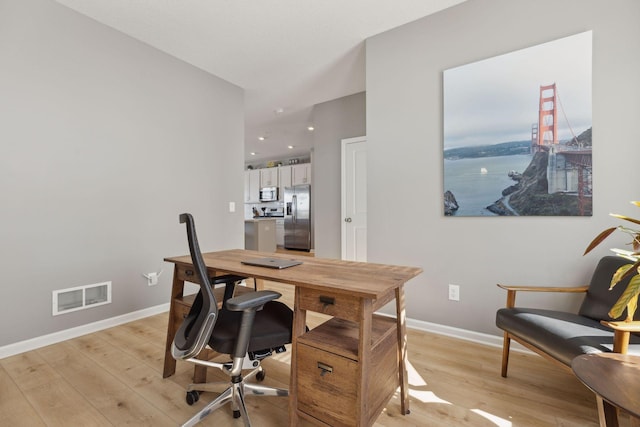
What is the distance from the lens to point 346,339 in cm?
130

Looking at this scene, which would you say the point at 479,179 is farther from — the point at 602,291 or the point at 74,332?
the point at 74,332

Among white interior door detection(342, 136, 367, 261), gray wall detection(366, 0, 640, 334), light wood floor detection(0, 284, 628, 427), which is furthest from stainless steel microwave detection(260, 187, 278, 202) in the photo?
light wood floor detection(0, 284, 628, 427)

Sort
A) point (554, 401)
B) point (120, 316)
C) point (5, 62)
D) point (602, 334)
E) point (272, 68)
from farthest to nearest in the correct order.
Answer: point (272, 68)
point (120, 316)
point (5, 62)
point (554, 401)
point (602, 334)

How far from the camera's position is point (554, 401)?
5.19 ft

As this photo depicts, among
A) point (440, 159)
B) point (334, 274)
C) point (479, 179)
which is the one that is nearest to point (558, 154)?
point (479, 179)

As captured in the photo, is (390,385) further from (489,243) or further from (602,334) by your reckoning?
(489,243)

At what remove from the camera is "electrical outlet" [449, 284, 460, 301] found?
2.40 meters

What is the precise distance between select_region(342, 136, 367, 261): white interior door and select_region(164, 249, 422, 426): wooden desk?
9.09 feet

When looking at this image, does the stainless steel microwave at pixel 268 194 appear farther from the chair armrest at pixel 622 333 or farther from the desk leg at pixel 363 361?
the chair armrest at pixel 622 333

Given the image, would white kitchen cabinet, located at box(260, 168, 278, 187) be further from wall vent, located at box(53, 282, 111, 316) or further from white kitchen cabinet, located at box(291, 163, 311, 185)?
wall vent, located at box(53, 282, 111, 316)

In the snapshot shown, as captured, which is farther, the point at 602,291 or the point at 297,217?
the point at 297,217

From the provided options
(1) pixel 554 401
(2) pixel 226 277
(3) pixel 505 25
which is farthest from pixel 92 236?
(3) pixel 505 25

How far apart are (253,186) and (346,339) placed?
784cm

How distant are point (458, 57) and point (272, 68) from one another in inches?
81.5
